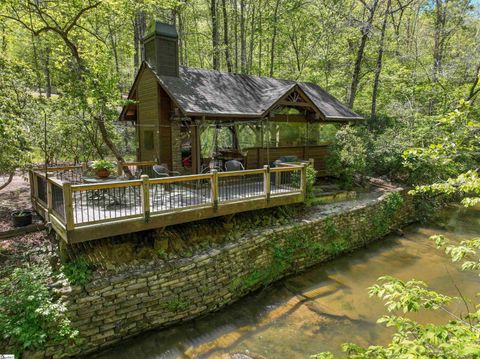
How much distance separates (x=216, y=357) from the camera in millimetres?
5914

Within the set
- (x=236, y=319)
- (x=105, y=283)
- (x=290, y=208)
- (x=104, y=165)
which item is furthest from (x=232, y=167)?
(x=105, y=283)

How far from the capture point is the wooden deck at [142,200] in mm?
5996

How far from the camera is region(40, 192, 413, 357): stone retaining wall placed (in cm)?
582

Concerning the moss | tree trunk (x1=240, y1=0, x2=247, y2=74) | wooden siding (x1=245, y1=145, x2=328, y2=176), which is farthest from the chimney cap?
the moss

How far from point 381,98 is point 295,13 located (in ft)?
28.9

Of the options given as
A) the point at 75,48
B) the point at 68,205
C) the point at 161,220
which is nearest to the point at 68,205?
the point at 68,205

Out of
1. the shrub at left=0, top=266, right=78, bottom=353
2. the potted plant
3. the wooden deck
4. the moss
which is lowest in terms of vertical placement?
the moss

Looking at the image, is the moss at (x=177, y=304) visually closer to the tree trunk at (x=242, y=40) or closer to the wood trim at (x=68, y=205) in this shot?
the wood trim at (x=68, y=205)

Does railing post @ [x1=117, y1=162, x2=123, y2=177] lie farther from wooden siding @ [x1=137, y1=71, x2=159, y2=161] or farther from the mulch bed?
the mulch bed

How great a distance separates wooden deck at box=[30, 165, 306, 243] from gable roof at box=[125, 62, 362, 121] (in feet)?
7.90

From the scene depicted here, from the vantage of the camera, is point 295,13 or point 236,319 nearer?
point 236,319

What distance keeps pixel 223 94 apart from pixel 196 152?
9.46 feet

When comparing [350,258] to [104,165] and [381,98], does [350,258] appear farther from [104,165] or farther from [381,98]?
[381,98]

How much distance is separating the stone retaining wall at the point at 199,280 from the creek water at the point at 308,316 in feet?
0.95
